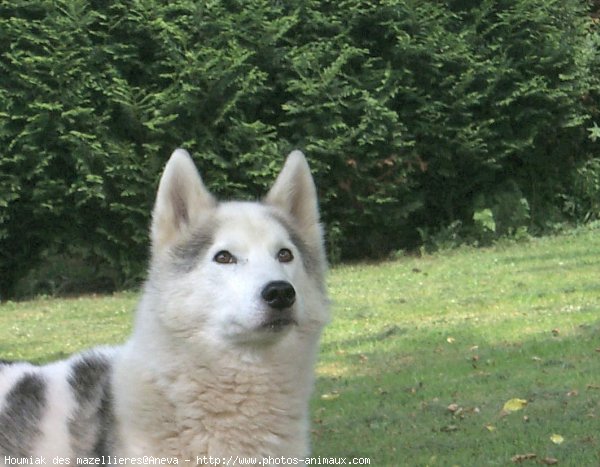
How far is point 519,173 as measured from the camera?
16.9 m

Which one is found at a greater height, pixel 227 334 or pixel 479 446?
pixel 227 334

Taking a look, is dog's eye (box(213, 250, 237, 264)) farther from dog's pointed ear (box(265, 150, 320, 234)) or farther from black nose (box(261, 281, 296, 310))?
→ dog's pointed ear (box(265, 150, 320, 234))

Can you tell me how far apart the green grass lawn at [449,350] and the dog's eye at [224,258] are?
2.09 metres

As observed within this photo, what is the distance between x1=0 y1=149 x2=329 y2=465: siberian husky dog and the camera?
404 cm

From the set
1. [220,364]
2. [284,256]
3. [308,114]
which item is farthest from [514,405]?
[308,114]

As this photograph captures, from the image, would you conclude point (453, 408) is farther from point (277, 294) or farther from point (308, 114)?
point (308, 114)

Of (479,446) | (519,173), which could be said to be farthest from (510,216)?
(479,446)

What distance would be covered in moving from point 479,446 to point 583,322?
12.9 ft

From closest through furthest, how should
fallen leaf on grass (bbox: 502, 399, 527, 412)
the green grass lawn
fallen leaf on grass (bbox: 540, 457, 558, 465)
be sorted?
fallen leaf on grass (bbox: 540, 457, 558, 465), the green grass lawn, fallen leaf on grass (bbox: 502, 399, 527, 412)

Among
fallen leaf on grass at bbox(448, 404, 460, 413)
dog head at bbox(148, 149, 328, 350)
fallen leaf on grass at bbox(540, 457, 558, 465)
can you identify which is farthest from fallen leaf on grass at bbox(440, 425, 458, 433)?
dog head at bbox(148, 149, 328, 350)

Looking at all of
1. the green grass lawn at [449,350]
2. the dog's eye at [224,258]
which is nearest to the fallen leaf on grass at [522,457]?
the green grass lawn at [449,350]

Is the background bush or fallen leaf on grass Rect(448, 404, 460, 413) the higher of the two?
the background bush

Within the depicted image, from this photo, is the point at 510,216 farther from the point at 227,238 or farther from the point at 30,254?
the point at 227,238

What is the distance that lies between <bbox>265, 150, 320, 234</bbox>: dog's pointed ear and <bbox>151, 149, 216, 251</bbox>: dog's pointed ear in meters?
0.34
